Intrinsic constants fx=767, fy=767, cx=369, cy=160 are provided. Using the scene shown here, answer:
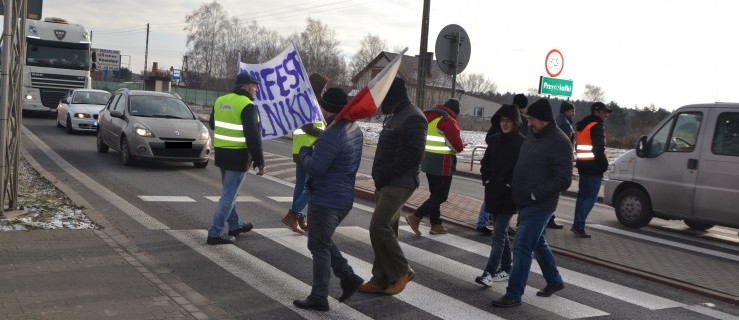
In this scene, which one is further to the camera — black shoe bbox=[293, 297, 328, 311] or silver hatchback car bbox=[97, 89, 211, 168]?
silver hatchback car bbox=[97, 89, 211, 168]

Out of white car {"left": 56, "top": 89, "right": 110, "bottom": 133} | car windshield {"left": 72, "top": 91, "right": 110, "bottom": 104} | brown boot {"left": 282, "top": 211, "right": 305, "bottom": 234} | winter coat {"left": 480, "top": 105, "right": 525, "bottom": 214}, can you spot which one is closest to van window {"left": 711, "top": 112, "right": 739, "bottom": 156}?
winter coat {"left": 480, "top": 105, "right": 525, "bottom": 214}

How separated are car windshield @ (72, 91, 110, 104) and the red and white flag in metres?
20.5

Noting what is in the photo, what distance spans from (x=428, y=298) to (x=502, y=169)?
4.89 feet

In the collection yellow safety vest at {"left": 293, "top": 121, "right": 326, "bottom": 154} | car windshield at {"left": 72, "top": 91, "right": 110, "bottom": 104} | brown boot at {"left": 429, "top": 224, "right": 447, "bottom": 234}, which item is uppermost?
yellow safety vest at {"left": 293, "top": 121, "right": 326, "bottom": 154}

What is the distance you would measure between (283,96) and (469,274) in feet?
9.71

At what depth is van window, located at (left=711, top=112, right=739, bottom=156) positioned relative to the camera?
10484 mm

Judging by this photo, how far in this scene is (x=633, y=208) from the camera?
467 inches

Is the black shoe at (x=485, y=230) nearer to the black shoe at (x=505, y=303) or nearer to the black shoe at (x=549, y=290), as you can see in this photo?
the black shoe at (x=549, y=290)

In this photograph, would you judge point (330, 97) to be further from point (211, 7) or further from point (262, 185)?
point (211, 7)

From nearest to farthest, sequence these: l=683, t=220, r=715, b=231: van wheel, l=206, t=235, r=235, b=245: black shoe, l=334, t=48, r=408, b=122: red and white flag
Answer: l=334, t=48, r=408, b=122: red and white flag, l=206, t=235, r=235, b=245: black shoe, l=683, t=220, r=715, b=231: van wheel

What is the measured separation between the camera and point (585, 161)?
33.4 ft

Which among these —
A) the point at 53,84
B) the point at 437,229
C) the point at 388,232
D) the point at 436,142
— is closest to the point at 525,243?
the point at 388,232

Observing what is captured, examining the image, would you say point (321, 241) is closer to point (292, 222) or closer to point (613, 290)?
point (613, 290)

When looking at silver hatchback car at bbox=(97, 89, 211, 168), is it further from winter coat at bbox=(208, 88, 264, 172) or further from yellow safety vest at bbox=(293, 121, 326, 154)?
winter coat at bbox=(208, 88, 264, 172)
